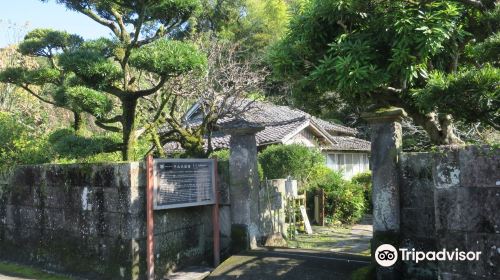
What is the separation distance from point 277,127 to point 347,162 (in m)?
7.90

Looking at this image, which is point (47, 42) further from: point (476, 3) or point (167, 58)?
point (476, 3)

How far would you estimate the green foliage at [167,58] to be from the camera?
7066mm

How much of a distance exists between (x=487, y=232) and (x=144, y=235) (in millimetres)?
5319

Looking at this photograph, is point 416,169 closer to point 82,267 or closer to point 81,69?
point 81,69

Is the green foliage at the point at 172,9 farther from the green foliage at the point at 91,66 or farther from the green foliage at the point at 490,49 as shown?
the green foliage at the point at 490,49

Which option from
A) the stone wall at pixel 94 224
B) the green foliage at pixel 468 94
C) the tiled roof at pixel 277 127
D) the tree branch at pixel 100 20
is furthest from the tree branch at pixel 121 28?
the tiled roof at pixel 277 127

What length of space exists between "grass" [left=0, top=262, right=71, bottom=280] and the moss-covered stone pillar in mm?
5743

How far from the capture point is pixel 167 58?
23.2ft

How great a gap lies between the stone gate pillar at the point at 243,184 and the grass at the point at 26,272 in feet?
10.9

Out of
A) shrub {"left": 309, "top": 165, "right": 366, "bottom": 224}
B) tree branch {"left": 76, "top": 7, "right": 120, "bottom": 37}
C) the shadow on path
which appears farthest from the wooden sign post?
shrub {"left": 309, "top": 165, "right": 366, "bottom": 224}

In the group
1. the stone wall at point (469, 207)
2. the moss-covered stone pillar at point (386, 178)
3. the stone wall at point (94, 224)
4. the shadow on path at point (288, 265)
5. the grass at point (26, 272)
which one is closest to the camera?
the stone wall at point (469, 207)

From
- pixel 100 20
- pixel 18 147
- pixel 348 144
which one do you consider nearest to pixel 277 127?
pixel 348 144

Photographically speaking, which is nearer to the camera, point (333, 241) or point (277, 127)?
point (333, 241)

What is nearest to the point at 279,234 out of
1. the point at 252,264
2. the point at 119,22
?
the point at 252,264
